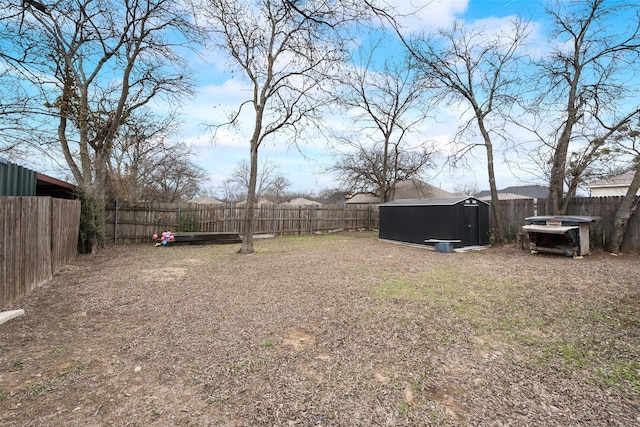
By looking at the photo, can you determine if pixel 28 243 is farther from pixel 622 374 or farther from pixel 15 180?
pixel 622 374

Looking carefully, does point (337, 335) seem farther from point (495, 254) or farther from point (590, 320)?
point (495, 254)

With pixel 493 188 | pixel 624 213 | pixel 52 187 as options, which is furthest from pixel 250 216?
pixel 624 213

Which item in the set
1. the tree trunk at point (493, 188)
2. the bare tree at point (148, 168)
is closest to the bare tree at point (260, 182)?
the bare tree at point (148, 168)

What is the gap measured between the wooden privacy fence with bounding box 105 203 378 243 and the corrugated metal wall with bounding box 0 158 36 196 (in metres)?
4.99

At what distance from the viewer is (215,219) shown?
44.0 feet

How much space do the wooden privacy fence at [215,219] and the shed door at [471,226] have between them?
8.41 metres

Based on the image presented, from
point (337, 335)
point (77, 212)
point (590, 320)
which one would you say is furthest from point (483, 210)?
point (77, 212)

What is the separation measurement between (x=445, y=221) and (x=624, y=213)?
15.0 ft

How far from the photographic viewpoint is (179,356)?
110 inches

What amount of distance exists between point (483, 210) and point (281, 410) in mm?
11656

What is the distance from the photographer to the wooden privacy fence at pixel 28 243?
3916 millimetres

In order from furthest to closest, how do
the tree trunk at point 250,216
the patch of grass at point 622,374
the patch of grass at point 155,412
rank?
the tree trunk at point 250,216 → the patch of grass at point 622,374 → the patch of grass at point 155,412

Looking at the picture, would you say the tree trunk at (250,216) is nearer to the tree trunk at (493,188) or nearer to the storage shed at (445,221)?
the storage shed at (445,221)

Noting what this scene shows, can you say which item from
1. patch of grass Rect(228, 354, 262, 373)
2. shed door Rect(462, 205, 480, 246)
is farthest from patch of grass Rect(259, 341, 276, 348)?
shed door Rect(462, 205, 480, 246)
